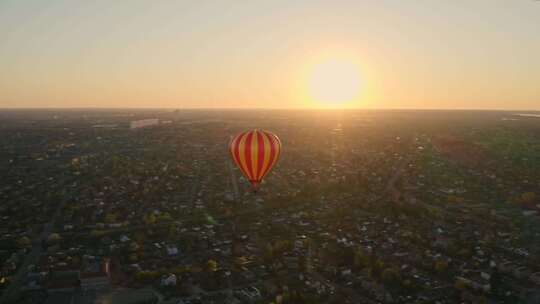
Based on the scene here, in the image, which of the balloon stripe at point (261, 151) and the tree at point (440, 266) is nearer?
the tree at point (440, 266)

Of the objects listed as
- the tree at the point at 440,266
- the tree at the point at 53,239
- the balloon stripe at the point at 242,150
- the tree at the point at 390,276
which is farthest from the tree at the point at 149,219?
the tree at the point at 440,266

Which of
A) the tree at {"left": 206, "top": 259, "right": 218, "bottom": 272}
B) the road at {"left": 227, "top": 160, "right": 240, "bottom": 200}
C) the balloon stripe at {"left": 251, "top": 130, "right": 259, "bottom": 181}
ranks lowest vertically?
the tree at {"left": 206, "top": 259, "right": 218, "bottom": 272}

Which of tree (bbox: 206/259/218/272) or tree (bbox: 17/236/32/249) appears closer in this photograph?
tree (bbox: 206/259/218/272)

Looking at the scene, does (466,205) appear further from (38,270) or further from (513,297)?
(38,270)

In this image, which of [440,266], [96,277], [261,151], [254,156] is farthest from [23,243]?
[440,266]

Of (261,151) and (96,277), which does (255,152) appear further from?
(96,277)

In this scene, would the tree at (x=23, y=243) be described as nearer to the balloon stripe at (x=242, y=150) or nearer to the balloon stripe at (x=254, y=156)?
the balloon stripe at (x=242, y=150)

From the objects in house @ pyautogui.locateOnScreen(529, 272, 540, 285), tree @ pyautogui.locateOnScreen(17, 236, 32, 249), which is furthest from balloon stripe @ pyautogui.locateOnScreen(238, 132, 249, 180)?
house @ pyautogui.locateOnScreen(529, 272, 540, 285)

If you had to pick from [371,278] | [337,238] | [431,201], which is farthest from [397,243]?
[431,201]

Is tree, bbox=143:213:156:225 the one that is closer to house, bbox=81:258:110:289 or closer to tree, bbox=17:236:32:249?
tree, bbox=17:236:32:249
